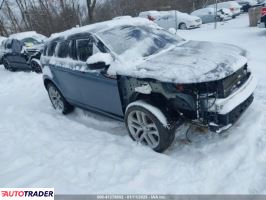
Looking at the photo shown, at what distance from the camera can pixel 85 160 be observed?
4.59 m

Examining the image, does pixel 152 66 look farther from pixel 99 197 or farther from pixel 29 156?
pixel 29 156

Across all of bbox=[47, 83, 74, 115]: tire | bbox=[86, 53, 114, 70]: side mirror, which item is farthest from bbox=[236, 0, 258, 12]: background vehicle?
bbox=[86, 53, 114, 70]: side mirror

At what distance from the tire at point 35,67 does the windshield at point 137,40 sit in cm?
783

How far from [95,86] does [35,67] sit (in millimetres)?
8261

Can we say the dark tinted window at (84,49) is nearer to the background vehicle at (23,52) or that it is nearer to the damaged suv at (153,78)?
the damaged suv at (153,78)

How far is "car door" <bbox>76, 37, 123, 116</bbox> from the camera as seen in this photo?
492cm

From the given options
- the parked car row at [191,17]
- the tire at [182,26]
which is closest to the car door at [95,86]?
the parked car row at [191,17]

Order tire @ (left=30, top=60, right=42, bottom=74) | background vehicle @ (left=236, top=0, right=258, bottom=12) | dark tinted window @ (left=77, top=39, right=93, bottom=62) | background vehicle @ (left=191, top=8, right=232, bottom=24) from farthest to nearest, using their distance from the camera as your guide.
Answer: background vehicle @ (left=236, top=0, right=258, bottom=12), background vehicle @ (left=191, top=8, right=232, bottom=24), tire @ (left=30, top=60, right=42, bottom=74), dark tinted window @ (left=77, top=39, right=93, bottom=62)

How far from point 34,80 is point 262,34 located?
28.4 ft

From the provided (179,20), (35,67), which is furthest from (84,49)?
(179,20)

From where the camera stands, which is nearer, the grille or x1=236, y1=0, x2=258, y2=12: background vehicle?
the grille

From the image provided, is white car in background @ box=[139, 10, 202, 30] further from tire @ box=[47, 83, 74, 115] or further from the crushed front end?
the crushed front end

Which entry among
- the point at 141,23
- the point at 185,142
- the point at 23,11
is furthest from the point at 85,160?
the point at 23,11

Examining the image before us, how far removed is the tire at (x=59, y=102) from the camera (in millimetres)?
6746
